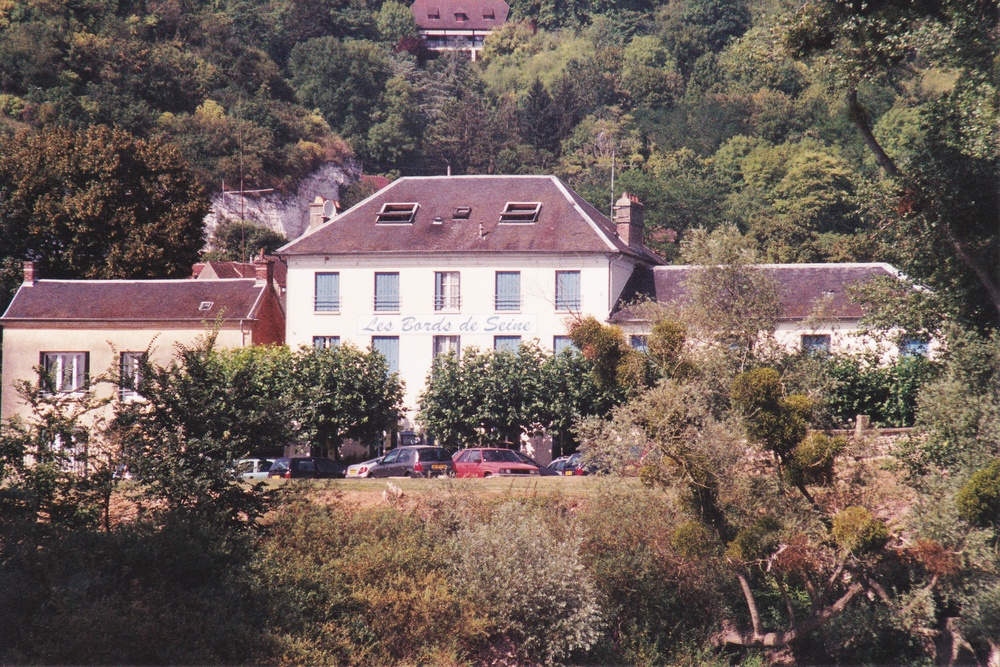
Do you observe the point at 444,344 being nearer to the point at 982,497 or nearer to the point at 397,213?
the point at 397,213

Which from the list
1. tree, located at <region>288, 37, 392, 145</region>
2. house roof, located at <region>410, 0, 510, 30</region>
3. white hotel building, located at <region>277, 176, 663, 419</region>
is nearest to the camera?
white hotel building, located at <region>277, 176, 663, 419</region>

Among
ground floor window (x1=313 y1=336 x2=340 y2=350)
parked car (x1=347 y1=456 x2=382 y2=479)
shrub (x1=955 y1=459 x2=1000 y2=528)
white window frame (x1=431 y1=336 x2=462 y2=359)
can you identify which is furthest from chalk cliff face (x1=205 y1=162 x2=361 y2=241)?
shrub (x1=955 y1=459 x2=1000 y2=528)

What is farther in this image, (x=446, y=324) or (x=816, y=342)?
(x=446, y=324)

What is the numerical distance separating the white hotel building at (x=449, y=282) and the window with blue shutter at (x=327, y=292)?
3cm

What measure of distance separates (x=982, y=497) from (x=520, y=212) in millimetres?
25621

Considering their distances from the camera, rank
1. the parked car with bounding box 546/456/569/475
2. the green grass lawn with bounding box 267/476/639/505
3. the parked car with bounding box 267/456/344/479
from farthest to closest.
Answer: the parked car with bounding box 546/456/569/475
the parked car with bounding box 267/456/344/479
the green grass lawn with bounding box 267/476/639/505

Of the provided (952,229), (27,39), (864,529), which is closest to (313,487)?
(864,529)

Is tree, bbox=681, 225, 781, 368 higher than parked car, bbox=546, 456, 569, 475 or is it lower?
higher

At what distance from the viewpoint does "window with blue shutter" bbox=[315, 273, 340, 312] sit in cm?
4303

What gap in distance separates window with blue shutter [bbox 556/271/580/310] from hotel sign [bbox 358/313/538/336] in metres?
1.18

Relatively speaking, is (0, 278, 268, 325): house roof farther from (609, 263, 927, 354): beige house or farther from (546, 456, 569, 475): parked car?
(609, 263, 927, 354): beige house

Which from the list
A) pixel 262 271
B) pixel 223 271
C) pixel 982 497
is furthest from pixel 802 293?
pixel 223 271

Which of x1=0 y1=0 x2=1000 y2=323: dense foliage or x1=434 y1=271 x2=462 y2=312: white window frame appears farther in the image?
x1=434 y1=271 x2=462 y2=312: white window frame

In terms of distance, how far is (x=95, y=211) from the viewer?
156ft
